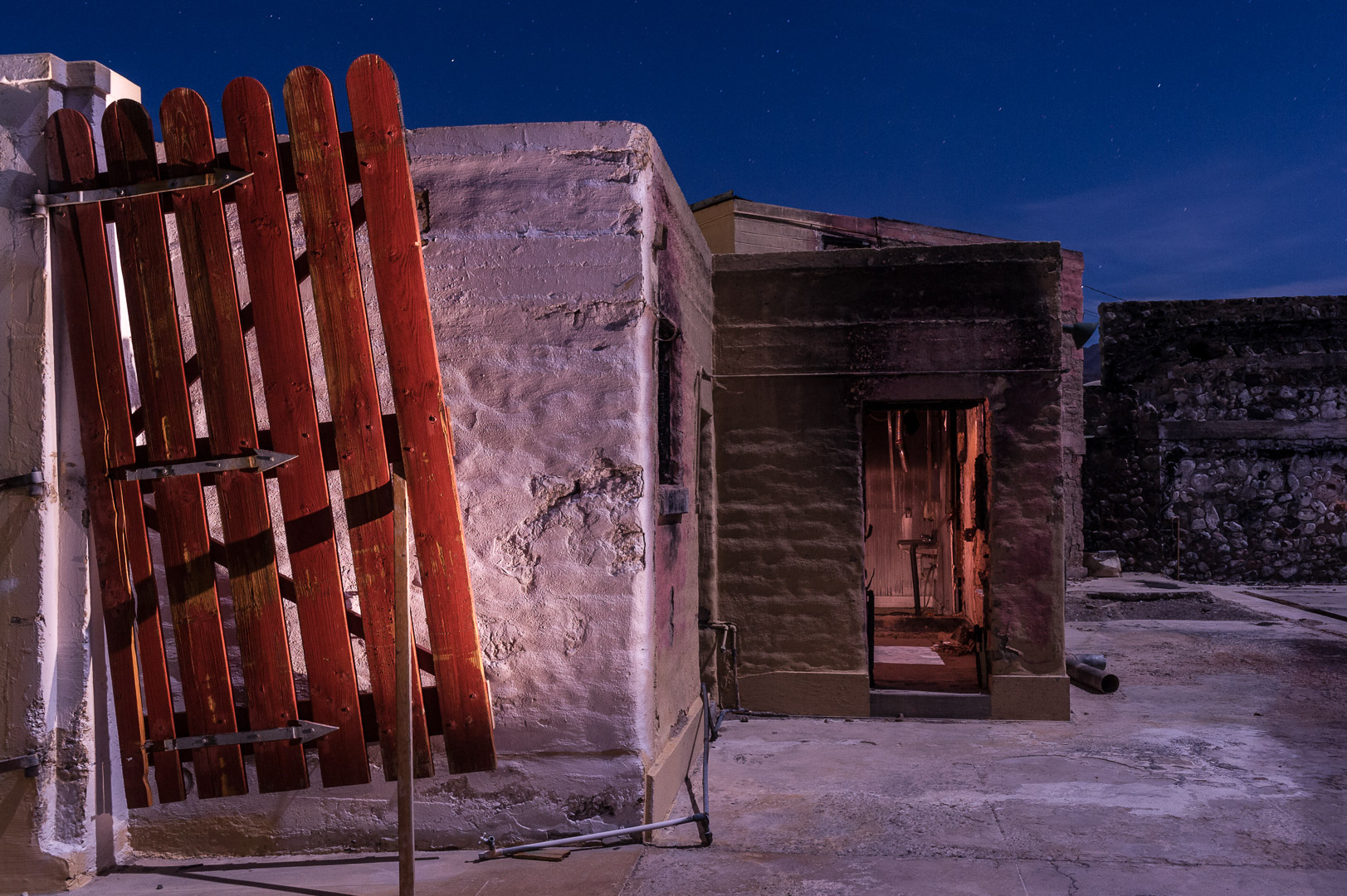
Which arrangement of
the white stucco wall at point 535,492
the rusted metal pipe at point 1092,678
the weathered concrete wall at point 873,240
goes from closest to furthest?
the white stucco wall at point 535,492
the rusted metal pipe at point 1092,678
the weathered concrete wall at point 873,240

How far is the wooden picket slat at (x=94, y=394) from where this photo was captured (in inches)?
129

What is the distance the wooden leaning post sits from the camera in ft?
10.6

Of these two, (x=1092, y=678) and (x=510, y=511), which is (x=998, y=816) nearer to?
(x=510, y=511)

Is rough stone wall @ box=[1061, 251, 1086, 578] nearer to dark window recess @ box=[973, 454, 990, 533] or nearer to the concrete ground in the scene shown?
the concrete ground

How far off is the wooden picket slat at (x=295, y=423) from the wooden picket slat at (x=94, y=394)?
1.89 ft

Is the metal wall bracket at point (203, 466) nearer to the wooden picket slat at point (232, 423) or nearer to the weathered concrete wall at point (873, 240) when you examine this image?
the wooden picket slat at point (232, 423)

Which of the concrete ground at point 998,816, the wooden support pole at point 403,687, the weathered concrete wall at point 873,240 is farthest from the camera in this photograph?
the weathered concrete wall at point 873,240

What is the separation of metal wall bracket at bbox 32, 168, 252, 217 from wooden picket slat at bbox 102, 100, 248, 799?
0.03 meters

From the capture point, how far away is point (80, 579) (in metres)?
3.32

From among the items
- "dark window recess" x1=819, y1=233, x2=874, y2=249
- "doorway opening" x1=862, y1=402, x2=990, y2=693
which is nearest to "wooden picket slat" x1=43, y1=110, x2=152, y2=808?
"doorway opening" x1=862, y1=402, x2=990, y2=693

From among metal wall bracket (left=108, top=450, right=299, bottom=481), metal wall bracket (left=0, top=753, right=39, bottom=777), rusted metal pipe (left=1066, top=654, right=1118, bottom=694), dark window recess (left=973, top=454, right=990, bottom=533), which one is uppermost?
metal wall bracket (left=108, top=450, right=299, bottom=481)

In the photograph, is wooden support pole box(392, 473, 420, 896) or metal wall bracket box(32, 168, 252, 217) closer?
wooden support pole box(392, 473, 420, 896)

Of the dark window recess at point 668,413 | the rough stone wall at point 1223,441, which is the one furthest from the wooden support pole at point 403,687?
the rough stone wall at point 1223,441

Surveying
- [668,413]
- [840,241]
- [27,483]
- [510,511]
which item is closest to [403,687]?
[510,511]
